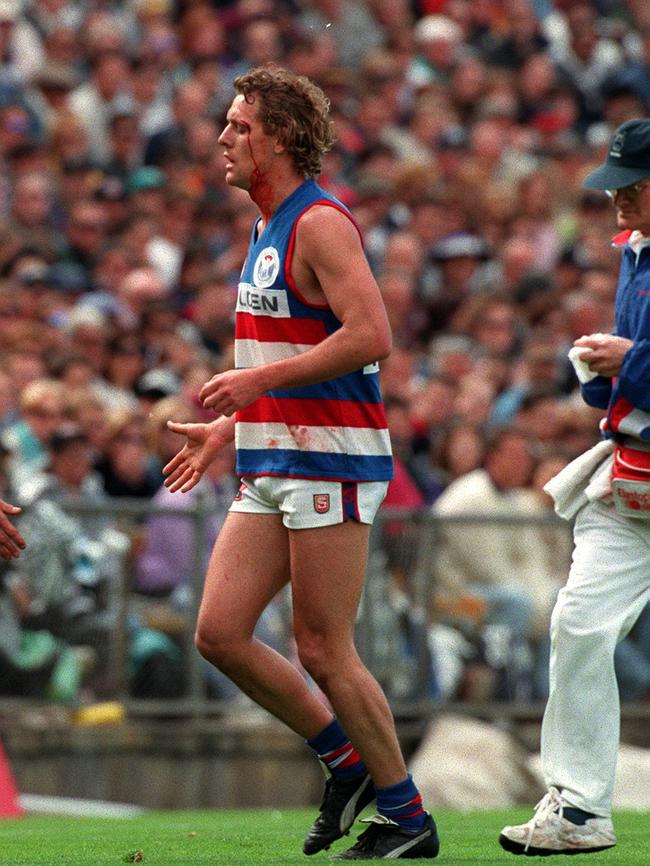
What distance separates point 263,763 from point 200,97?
263 inches

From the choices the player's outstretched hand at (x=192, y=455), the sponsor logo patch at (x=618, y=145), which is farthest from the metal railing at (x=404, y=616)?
the sponsor logo patch at (x=618, y=145)

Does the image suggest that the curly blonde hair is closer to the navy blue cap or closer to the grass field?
the navy blue cap

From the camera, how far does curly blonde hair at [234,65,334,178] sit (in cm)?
693

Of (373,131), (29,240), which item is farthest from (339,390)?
(373,131)

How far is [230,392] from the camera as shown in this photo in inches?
255

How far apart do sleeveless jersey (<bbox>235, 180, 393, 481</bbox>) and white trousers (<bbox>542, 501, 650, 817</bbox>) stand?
76cm

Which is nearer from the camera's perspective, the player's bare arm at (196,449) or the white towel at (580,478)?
the player's bare arm at (196,449)

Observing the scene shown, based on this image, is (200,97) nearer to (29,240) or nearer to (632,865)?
(29,240)

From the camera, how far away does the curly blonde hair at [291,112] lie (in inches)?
273

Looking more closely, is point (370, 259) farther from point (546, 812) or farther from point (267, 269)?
point (546, 812)

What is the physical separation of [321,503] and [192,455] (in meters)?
0.53

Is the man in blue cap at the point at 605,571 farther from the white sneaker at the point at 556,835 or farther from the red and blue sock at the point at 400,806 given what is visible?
the red and blue sock at the point at 400,806

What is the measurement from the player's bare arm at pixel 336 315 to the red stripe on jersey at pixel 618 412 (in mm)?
820

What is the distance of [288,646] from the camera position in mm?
11844
